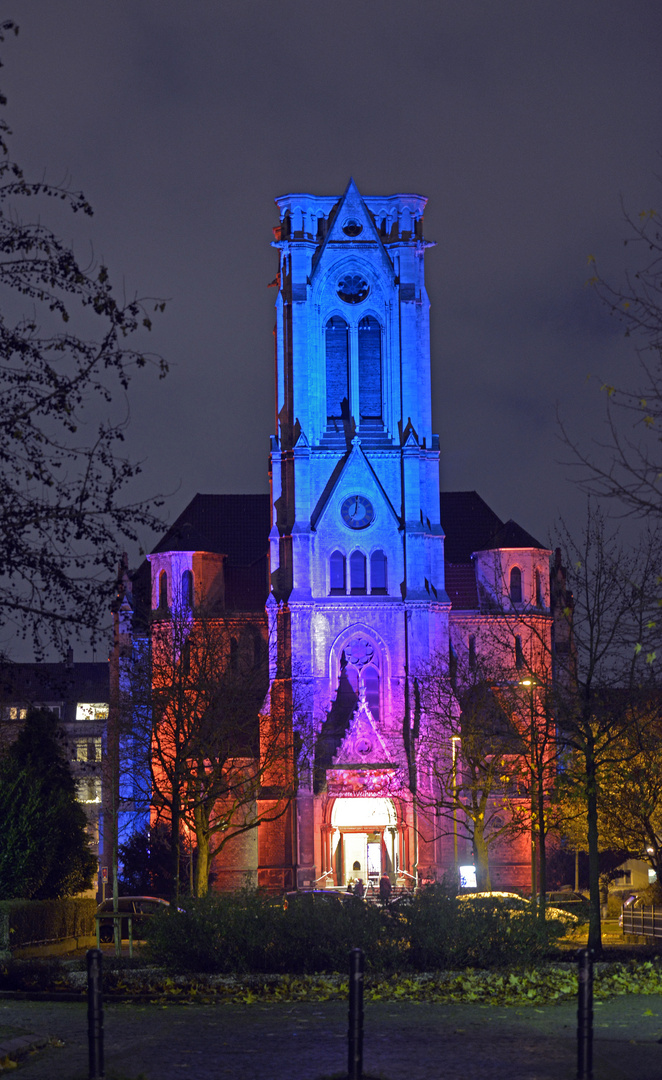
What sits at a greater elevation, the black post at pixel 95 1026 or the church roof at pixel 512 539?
the church roof at pixel 512 539

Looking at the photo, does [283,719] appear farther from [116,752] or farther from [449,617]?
[449,617]

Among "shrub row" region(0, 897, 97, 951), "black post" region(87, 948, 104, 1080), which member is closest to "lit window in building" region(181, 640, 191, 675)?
"shrub row" region(0, 897, 97, 951)

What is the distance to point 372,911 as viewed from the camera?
2180cm

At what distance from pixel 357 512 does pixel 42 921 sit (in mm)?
44589

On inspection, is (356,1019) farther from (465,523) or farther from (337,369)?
(465,523)

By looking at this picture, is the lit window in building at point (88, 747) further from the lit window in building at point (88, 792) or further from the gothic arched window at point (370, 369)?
the gothic arched window at point (370, 369)

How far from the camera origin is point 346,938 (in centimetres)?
2122

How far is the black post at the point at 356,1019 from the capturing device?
13.1 meters

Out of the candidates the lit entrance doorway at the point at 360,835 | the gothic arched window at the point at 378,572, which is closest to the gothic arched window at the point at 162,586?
the gothic arched window at the point at 378,572

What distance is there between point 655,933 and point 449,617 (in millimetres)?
41476

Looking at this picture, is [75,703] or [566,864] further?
[75,703]

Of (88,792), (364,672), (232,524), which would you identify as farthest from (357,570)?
(88,792)

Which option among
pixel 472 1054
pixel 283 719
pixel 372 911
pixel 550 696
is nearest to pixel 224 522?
pixel 283 719

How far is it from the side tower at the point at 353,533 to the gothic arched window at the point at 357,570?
0.24ft
